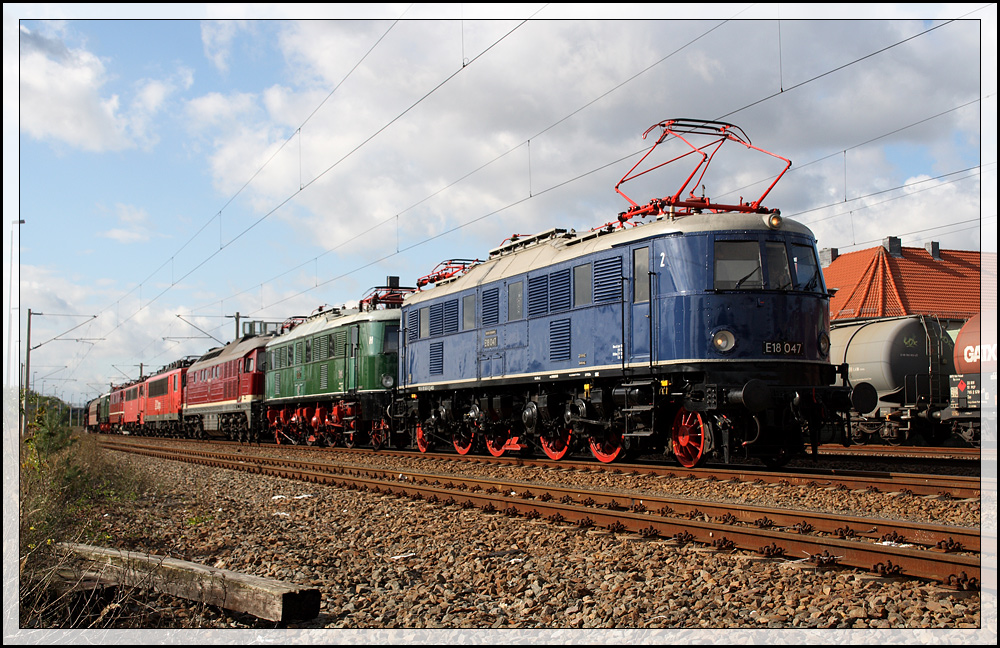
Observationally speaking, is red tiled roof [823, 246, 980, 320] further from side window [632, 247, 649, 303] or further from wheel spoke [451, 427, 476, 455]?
side window [632, 247, 649, 303]

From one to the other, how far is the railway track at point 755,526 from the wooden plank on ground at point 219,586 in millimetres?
3630

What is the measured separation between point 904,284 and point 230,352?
95.5 ft

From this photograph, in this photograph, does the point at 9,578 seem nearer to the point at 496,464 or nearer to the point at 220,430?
the point at 496,464

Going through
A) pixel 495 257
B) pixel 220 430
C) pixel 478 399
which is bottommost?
pixel 220 430

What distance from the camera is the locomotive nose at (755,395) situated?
11133 millimetres

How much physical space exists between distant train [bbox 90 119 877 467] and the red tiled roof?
20.6 meters

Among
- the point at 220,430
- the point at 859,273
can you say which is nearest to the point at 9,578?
the point at 220,430

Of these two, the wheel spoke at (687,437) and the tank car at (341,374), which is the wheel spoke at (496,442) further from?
the wheel spoke at (687,437)

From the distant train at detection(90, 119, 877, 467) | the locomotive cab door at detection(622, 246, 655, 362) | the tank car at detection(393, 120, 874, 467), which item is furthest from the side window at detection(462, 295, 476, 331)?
the locomotive cab door at detection(622, 246, 655, 362)

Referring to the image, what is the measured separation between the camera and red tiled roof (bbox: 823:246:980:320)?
1332 inches

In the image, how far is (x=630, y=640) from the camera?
4.94 meters

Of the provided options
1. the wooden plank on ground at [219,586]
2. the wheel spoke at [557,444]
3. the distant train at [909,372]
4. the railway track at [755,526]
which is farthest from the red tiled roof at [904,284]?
the wooden plank on ground at [219,586]

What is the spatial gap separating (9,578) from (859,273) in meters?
36.8

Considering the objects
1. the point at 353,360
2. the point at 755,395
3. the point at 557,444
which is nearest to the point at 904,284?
the point at 353,360
